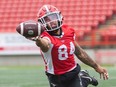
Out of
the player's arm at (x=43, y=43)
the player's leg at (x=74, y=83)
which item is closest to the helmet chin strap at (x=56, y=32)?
the player's arm at (x=43, y=43)

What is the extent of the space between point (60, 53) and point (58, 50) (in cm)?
5

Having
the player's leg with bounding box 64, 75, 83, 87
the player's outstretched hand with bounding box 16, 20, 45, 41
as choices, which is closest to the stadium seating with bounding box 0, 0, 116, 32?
the player's leg with bounding box 64, 75, 83, 87

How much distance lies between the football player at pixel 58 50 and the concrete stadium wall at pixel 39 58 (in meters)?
9.82

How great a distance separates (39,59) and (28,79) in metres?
6.29

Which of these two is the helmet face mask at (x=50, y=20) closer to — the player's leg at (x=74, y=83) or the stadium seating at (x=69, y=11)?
the player's leg at (x=74, y=83)

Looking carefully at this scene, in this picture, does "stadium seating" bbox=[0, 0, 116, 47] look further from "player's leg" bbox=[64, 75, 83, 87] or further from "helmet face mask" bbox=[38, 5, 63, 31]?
"helmet face mask" bbox=[38, 5, 63, 31]

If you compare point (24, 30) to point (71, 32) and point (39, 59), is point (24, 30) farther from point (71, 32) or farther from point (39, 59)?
point (39, 59)

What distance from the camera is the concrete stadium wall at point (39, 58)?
1500cm

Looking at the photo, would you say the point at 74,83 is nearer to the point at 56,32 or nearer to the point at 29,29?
the point at 56,32

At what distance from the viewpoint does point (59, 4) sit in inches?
710

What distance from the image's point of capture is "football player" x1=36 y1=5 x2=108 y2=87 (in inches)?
178

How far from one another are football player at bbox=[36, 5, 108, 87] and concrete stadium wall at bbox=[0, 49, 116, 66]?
9822 millimetres

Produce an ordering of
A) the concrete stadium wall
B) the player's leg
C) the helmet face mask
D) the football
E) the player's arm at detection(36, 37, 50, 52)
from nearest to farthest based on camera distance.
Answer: the football
the player's arm at detection(36, 37, 50, 52)
the helmet face mask
the player's leg
the concrete stadium wall

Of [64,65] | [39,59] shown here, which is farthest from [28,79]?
[39,59]
